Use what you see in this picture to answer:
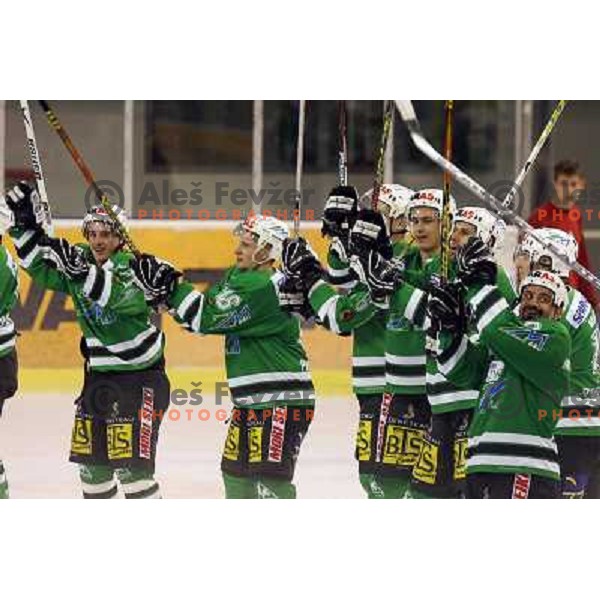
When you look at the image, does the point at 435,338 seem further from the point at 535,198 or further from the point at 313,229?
the point at 535,198

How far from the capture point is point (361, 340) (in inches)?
251

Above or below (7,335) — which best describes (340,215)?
above

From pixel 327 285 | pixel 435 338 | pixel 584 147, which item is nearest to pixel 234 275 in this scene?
pixel 327 285

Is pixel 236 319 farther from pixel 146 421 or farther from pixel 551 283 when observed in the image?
pixel 551 283

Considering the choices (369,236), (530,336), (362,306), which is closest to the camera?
(530,336)

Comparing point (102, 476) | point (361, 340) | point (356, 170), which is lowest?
point (102, 476)

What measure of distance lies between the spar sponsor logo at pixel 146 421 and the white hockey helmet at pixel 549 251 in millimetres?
1145

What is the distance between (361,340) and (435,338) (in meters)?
0.66

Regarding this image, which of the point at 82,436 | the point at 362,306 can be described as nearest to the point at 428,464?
the point at 362,306

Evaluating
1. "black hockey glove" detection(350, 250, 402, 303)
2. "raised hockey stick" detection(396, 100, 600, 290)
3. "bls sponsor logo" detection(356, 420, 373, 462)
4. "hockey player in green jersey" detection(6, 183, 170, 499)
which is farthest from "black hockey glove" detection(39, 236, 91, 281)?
"raised hockey stick" detection(396, 100, 600, 290)

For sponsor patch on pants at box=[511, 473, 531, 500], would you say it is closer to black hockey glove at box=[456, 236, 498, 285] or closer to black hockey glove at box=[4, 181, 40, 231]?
black hockey glove at box=[456, 236, 498, 285]

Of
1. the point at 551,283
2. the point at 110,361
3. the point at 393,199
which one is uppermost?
the point at 393,199

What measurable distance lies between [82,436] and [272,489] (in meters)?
0.62

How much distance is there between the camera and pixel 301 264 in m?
6.04
